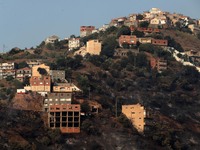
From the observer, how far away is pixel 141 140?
9581 cm

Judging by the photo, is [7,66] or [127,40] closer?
[7,66]

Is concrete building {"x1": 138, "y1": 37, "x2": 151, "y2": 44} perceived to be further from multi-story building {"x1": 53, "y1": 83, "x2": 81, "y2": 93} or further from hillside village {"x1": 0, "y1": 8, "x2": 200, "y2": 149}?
multi-story building {"x1": 53, "y1": 83, "x2": 81, "y2": 93}

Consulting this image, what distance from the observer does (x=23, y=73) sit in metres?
118

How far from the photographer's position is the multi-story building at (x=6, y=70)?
120 meters

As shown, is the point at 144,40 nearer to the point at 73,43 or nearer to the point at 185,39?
the point at 185,39

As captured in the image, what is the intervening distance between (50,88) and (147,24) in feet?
155

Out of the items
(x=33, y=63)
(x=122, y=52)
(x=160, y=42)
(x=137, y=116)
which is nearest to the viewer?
(x=137, y=116)

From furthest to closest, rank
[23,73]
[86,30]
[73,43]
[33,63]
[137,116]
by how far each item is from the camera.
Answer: [86,30] → [73,43] → [33,63] → [23,73] → [137,116]

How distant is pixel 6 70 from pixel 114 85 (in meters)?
17.6

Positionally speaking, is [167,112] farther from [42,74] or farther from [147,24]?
[147,24]

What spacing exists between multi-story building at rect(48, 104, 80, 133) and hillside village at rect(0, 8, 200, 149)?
12 cm

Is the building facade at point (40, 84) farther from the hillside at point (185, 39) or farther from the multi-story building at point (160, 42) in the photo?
the hillside at point (185, 39)

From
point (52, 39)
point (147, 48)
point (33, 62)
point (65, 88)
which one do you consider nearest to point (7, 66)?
point (33, 62)

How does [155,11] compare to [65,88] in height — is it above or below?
above
